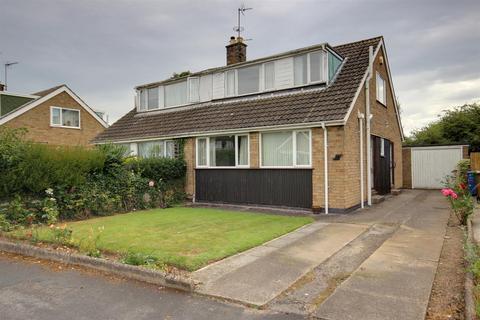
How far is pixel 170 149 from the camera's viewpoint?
15938 mm

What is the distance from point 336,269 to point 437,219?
5903mm

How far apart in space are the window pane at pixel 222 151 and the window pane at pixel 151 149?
3057 mm

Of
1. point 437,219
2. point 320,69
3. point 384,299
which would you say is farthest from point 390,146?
point 384,299

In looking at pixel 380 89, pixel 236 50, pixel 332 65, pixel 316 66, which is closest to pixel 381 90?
pixel 380 89

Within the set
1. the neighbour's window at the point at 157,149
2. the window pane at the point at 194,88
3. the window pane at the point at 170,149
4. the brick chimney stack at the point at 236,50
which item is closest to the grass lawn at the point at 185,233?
the window pane at the point at 170,149

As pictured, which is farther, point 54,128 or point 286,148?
point 54,128

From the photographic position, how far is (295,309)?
416 cm

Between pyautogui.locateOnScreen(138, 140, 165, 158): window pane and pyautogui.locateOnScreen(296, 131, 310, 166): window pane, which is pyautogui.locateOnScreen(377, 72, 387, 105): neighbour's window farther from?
pyautogui.locateOnScreen(138, 140, 165, 158): window pane

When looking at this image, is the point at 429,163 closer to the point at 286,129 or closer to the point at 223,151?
the point at 286,129

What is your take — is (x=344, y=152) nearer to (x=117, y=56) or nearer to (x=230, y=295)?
(x=230, y=295)

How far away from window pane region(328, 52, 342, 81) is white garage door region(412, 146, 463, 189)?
10.0m

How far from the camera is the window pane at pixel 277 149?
1227 centimetres

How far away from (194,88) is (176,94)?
1345 millimetres

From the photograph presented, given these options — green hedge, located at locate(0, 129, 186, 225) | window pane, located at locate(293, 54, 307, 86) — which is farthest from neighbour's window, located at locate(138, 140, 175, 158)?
window pane, located at locate(293, 54, 307, 86)
